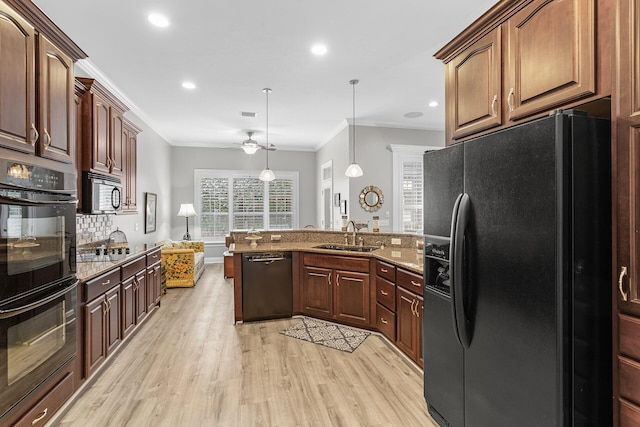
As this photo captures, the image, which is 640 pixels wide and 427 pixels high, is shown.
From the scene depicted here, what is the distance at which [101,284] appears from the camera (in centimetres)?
259

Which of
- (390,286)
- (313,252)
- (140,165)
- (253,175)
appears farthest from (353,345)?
(253,175)

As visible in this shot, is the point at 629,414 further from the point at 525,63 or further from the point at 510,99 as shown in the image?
the point at 525,63

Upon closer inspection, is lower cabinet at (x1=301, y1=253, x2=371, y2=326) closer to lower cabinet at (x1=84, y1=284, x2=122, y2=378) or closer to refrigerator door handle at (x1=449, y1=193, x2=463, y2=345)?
refrigerator door handle at (x1=449, y1=193, x2=463, y2=345)

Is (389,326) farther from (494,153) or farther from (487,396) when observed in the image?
(494,153)

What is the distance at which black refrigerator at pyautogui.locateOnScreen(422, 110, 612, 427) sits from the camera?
3.88ft

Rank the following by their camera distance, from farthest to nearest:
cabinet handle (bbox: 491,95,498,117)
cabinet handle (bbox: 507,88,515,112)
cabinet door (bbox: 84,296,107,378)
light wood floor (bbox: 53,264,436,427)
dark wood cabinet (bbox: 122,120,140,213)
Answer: dark wood cabinet (bbox: 122,120,140,213) < cabinet door (bbox: 84,296,107,378) < light wood floor (bbox: 53,264,436,427) < cabinet handle (bbox: 491,95,498,117) < cabinet handle (bbox: 507,88,515,112)

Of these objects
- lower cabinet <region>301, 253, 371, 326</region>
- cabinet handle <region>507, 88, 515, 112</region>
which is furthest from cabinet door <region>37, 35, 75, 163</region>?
cabinet handle <region>507, 88, 515, 112</region>

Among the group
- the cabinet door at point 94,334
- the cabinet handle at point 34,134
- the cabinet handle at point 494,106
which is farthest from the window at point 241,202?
the cabinet handle at point 494,106

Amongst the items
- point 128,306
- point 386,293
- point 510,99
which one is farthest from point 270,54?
point 128,306

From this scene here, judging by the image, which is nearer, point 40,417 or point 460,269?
point 460,269

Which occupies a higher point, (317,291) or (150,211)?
(150,211)

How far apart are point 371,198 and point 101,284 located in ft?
14.7

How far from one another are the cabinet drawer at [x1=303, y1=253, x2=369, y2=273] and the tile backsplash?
256 cm

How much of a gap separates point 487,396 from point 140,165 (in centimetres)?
583
